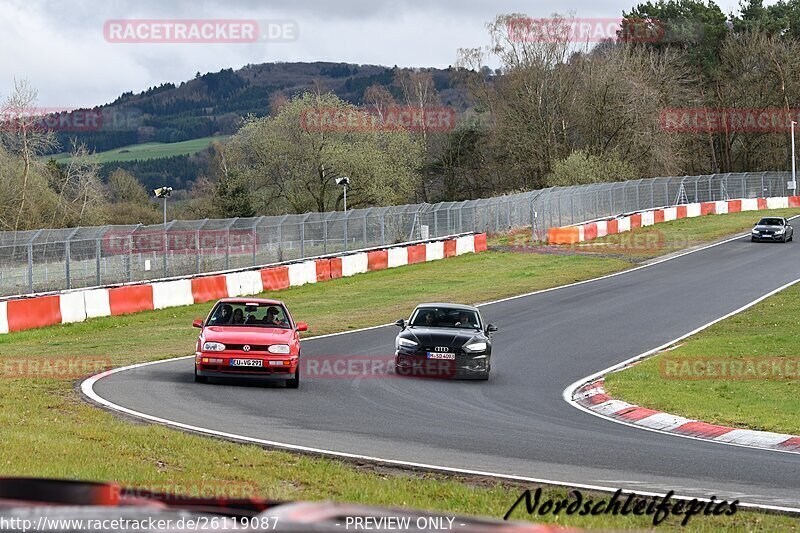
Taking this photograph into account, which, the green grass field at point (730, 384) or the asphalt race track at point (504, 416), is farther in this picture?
the green grass field at point (730, 384)

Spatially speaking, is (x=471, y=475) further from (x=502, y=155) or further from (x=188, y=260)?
(x=502, y=155)

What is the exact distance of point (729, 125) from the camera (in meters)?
87.6

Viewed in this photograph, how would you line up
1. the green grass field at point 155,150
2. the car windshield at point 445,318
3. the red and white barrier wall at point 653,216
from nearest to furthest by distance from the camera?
the car windshield at point 445,318, the red and white barrier wall at point 653,216, the green grass field at point 155,150

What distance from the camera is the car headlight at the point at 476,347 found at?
18.9 metres

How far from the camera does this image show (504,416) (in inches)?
576

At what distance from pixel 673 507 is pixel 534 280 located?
30314mm

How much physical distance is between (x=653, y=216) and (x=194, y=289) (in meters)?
35.4

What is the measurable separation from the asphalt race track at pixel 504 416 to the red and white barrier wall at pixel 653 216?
24768mm

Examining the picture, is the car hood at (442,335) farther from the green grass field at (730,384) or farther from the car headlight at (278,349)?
the car headlight at (278,349)
